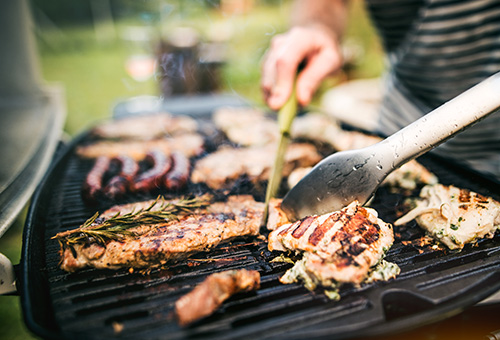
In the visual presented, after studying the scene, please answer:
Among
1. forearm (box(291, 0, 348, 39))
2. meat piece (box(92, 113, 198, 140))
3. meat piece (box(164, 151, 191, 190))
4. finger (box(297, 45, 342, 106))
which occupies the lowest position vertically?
meat piece (box(164, 151, 191, 190))

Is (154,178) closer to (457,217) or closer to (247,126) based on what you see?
(247,126)

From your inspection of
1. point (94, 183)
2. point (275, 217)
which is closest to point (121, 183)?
point (94, 183)

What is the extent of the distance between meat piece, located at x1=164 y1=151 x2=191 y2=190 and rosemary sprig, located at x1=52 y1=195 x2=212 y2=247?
1.21 ft

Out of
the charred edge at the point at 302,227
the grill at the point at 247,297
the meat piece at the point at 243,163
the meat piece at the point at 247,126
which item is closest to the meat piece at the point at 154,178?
the meat piece at the point at 243,163

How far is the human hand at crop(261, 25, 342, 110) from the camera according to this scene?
265 centimetres

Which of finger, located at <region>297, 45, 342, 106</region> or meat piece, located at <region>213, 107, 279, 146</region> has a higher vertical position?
finger, located at <region>297, 45, 342, 106</region>

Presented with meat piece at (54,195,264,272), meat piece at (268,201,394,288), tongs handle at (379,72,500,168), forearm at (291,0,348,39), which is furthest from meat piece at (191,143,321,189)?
forearm at (291,0,348,39)

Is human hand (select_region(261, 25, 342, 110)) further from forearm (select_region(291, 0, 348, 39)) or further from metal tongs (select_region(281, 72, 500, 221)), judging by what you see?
metal tongs (select_region(281, 72, 500, 221))

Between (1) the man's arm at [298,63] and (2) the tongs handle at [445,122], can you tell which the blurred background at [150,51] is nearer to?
(1) the man's arm at [298,63]

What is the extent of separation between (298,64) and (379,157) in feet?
4.45

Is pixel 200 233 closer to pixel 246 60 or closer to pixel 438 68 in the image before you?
pixel 438 68

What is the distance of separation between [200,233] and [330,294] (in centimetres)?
75

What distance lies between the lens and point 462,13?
8.70 ft

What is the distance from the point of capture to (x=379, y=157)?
1.71 m
